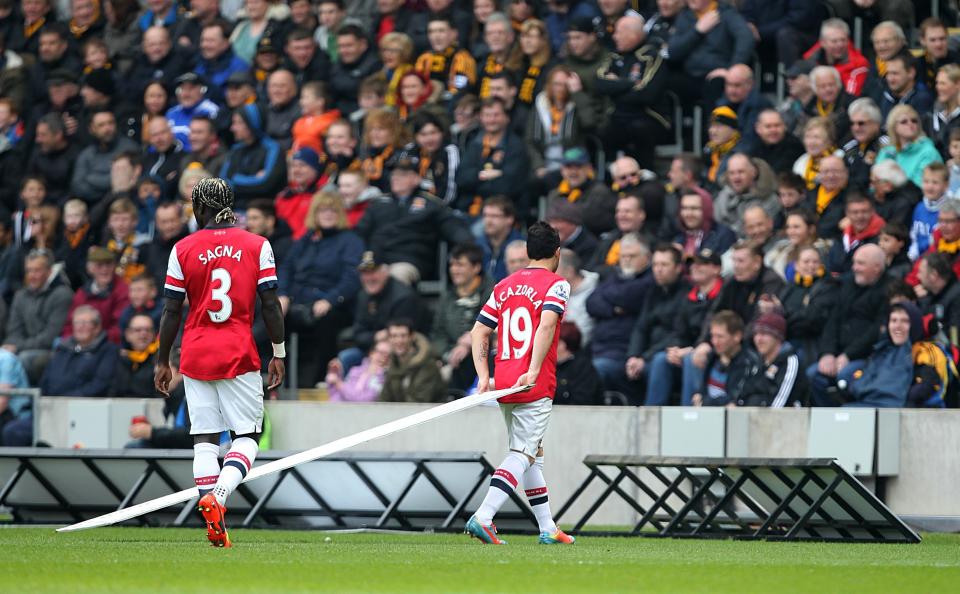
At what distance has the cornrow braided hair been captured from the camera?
34.6 feet

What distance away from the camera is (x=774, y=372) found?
15.1 meters

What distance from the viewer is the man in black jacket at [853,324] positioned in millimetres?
15117

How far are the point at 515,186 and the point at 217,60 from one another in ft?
18.7

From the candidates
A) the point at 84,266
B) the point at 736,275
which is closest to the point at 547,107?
the point at 736,275

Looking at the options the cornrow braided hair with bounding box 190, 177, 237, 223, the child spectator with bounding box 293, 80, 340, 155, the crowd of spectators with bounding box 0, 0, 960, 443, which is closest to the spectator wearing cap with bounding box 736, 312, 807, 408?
the crowd of spectators with bounding box 0, 0, 960, 443

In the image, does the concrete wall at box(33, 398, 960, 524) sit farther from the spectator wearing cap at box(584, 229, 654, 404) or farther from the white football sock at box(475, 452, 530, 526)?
the white football sock at box(475, 452, 530, 526)

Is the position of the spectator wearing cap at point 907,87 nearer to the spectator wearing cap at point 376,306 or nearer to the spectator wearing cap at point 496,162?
the spectator wearing cap at point 496,162

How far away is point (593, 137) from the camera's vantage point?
1906cm

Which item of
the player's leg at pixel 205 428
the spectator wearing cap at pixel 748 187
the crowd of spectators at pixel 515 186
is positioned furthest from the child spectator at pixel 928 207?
the player's leg at pixel 205 428

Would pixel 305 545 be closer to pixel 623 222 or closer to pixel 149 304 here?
pixel 623 222

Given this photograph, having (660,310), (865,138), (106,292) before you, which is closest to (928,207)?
(865,138)

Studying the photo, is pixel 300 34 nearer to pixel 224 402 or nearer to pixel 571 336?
pixel 571 336

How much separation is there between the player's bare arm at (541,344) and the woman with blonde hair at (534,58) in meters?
8.89

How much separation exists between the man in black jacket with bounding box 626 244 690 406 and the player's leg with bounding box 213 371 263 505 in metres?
6.42
